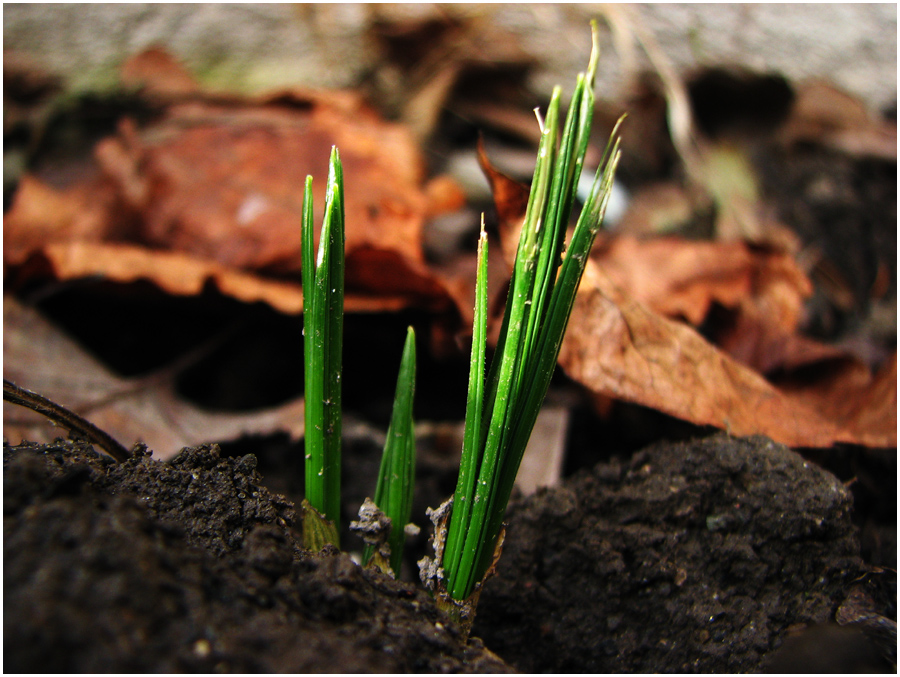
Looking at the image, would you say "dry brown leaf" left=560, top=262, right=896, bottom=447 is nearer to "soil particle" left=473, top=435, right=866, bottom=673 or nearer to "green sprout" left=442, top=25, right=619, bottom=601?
"soil particle" left=473, top=435, right=866, bottom=673

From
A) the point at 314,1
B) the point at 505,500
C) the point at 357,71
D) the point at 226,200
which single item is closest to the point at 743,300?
the point at 505,500

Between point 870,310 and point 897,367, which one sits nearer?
point 897,367

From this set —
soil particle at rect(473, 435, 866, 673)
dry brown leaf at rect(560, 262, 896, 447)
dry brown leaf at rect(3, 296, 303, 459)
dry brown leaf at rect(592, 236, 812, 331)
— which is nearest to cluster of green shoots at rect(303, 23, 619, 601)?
soil particle at rect(473, 435, 866, 673)

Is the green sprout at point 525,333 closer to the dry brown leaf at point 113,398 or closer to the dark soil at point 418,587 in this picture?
the dark soil at point 418,587

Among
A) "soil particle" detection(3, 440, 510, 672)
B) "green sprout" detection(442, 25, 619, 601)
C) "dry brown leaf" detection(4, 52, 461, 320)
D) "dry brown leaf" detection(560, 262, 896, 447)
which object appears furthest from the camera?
"dry brown leaf" detection(4, 52, 461, 320)

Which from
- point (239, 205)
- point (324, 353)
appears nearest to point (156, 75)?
point (239, 205)

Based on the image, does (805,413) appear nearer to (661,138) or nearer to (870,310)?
(870,310)

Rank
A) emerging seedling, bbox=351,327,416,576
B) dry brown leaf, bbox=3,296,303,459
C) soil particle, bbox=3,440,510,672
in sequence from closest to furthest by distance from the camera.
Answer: soil particle, bbox=3,440,510,672
emerging seedling, bbox=351,327,416,576
dry brown leaf, bbox=3,296,303,459
